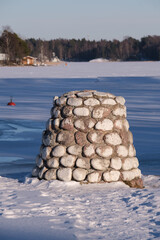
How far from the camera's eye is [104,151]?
533 centimetres

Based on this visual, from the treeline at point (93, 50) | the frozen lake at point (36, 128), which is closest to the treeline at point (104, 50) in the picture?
the treeline at point (93, 50)

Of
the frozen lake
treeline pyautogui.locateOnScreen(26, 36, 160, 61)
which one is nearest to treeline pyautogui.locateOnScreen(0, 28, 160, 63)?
treeline pyautogui.locateOnScreen(26, 36, 160, 61)

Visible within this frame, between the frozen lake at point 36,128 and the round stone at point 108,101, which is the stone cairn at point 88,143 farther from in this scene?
the frozen lake at point 36,128

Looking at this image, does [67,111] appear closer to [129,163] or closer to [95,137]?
[95,137]

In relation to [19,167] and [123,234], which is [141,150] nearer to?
[19,167]

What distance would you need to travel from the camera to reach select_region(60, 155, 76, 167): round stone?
17.4ft

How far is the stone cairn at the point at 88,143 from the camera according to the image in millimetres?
5328

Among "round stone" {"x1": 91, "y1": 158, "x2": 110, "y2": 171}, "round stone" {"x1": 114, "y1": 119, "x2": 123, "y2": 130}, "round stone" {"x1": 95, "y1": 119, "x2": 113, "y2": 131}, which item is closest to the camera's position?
"round stone" {"x1": 91, "y1": 158, "x2": 110, "y2": 171}

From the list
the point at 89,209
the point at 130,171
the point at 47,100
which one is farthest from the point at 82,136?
the point at 47,100

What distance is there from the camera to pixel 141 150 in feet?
27.6

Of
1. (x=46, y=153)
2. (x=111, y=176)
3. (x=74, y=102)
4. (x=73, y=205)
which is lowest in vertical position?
(x=73, y=205)

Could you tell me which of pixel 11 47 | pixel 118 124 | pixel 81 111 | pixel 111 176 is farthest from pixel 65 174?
pixel 11 47

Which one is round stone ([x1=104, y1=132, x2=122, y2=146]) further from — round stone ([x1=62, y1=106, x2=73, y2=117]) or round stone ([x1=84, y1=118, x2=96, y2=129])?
round stone ([x1=62, y1=106, x2=73, y2=117])

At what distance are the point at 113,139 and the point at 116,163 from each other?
27cm
